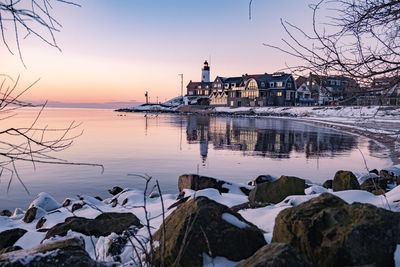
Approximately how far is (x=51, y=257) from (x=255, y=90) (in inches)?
3518

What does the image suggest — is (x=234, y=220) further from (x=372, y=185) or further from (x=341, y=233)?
(x=372, y=185)

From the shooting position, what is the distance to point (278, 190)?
7.45 m

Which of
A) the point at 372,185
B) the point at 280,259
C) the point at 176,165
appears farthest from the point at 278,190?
the point at 176,165

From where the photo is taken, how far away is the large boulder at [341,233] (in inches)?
113

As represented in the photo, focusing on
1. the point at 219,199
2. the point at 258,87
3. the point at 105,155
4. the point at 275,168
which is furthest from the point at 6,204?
the point at 258,87

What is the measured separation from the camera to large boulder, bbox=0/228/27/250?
18.6 feet

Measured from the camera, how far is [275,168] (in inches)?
615

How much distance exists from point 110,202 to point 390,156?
15.8 metres

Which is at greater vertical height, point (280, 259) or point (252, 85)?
point (252, 85)

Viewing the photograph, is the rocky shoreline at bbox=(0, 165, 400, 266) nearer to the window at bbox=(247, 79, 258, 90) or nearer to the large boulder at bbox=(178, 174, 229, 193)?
the large boulder at bbox=(178, 174, 229, 193)

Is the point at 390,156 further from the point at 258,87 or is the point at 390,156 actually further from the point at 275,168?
the point at 258,87

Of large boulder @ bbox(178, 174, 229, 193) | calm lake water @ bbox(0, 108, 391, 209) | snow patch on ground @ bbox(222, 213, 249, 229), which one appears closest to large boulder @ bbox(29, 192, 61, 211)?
calm lake water @ bbox(0, 108, 391, 209)

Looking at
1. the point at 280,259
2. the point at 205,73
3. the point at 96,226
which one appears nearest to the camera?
the point at 280,259

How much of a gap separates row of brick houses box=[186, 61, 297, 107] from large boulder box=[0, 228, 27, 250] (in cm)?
7543
